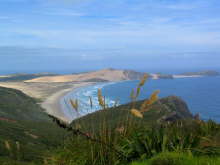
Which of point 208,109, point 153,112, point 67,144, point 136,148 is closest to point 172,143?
point 136,148

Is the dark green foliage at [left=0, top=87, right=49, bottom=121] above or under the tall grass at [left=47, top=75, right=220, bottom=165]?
under

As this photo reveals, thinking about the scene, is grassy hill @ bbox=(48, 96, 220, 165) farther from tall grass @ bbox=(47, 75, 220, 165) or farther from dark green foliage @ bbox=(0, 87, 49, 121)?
dark green foliage @ bbox=(0, 87, 49, 121)

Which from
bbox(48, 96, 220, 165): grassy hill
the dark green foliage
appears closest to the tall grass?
bbox(48, 96, 220, 165): grassy hill

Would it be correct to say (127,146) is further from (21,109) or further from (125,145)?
(21,109)

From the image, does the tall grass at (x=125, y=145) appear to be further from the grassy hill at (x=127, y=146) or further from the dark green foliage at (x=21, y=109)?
the dark green foliage at (x=21, y=109)

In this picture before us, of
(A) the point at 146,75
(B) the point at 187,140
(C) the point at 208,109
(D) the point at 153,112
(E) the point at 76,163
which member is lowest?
(C) the point at 208,109

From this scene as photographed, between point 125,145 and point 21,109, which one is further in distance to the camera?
point 21,109

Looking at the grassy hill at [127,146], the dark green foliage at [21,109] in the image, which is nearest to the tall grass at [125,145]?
the grassy hill at [127,146]

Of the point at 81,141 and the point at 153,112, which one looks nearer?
the point at 81,141

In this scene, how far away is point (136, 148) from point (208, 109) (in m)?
90.9

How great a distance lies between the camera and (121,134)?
24.0 ft

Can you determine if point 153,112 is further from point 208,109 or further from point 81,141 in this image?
point 208,109

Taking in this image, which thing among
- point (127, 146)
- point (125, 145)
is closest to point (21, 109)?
point (127, 146)

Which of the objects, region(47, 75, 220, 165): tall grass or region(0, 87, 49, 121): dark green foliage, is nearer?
region(47, 75, 220, 165): tall grass
